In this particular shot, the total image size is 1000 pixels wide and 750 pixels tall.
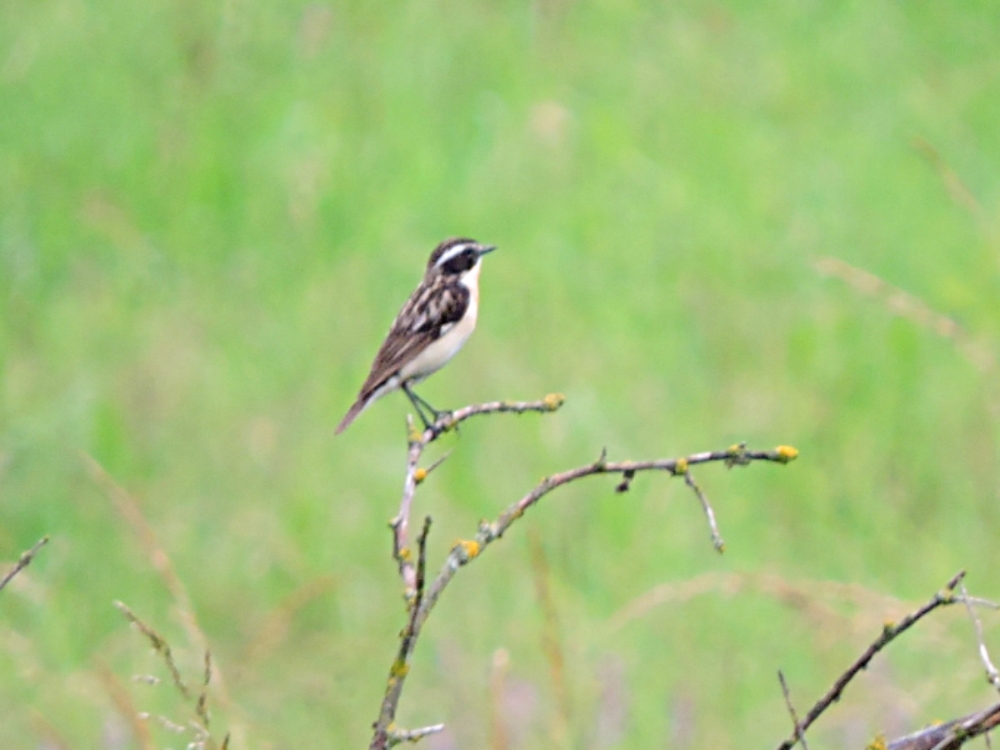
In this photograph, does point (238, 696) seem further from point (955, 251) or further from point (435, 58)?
point (435, 58)

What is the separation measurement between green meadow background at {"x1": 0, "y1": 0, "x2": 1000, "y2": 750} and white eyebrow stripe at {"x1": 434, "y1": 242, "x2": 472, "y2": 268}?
1559 millimetres

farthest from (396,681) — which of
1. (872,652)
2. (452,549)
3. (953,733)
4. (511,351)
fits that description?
(511,351)

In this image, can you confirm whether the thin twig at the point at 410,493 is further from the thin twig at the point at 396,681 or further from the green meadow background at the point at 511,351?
the green meadow background at the point at 511,351

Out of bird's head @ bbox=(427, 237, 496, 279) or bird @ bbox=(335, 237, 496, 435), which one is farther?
bird's head @ bbox=(427, 237, 496, 279)

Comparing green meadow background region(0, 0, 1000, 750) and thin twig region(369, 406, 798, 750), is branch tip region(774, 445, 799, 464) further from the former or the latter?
green meadow background region(0, 0, 1000, 750)

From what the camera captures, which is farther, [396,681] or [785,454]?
[785,454]

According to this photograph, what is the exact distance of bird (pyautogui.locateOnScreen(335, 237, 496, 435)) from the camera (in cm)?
726

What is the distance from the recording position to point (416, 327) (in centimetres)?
741

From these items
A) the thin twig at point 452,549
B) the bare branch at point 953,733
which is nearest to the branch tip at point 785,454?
the thin twig at point 452,549

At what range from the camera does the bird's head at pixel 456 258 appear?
26.5 ft

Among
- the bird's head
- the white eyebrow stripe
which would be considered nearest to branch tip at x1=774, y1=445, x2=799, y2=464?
the bird's head

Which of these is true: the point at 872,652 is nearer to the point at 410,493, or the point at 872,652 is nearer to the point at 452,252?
the point at 410,493

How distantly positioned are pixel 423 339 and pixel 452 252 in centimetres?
93

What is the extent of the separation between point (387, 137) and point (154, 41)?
8.18 feet
